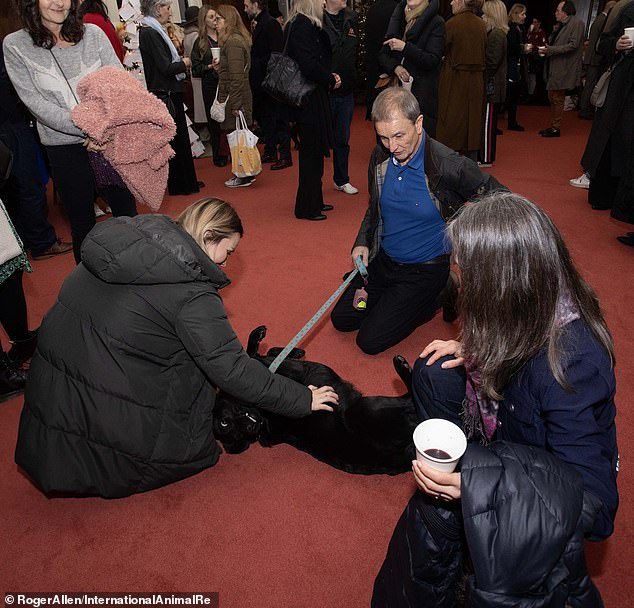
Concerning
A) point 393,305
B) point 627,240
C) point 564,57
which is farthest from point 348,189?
point 564,57

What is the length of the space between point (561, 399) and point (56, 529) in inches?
73.0

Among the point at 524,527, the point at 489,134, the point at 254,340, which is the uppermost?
the point at 524,527

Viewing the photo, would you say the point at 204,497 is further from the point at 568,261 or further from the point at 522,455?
the point at 568,261

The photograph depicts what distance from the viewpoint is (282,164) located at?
20.9 ft

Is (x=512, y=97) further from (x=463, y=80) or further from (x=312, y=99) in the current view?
→ (x=312, y=99)

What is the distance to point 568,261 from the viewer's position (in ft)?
4.10

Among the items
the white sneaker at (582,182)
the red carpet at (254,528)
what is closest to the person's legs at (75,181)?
the red carpet at (254,528)

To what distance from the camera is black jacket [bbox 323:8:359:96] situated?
4.77 m

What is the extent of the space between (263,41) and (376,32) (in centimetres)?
114

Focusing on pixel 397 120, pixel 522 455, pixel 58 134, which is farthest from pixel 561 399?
pixel 58 134

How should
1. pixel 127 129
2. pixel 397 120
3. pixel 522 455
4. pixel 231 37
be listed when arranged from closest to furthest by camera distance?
pixel 522 455, pixel 397 120, pixel 127 129, pixel 231 37

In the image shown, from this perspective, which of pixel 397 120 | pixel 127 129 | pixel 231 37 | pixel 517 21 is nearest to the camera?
pixel 397 120

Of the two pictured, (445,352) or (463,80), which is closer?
(445,352)

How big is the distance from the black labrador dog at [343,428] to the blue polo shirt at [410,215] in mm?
1013
